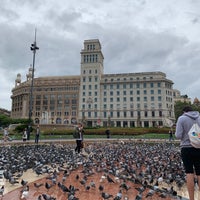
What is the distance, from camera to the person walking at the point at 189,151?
3893 mm

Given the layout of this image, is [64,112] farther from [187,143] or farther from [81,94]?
[187,143]

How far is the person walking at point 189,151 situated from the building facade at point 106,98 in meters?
65.0

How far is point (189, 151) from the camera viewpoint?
3951 mm

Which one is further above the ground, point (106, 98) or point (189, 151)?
point (106, 98)

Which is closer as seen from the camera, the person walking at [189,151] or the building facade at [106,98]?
the person walking at [189,151]

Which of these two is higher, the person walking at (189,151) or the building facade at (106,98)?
the building facade at (106,98)

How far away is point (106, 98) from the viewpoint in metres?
77.7

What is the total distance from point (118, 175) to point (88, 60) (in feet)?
252

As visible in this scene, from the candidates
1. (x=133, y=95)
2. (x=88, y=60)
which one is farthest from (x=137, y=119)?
(x=88, y=60)

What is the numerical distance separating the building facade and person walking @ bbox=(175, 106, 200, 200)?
213 feet

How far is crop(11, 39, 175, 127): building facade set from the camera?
7356cm

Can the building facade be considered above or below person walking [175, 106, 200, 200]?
above

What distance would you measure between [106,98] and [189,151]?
242 ft

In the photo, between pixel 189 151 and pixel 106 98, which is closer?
pixel 189 151
